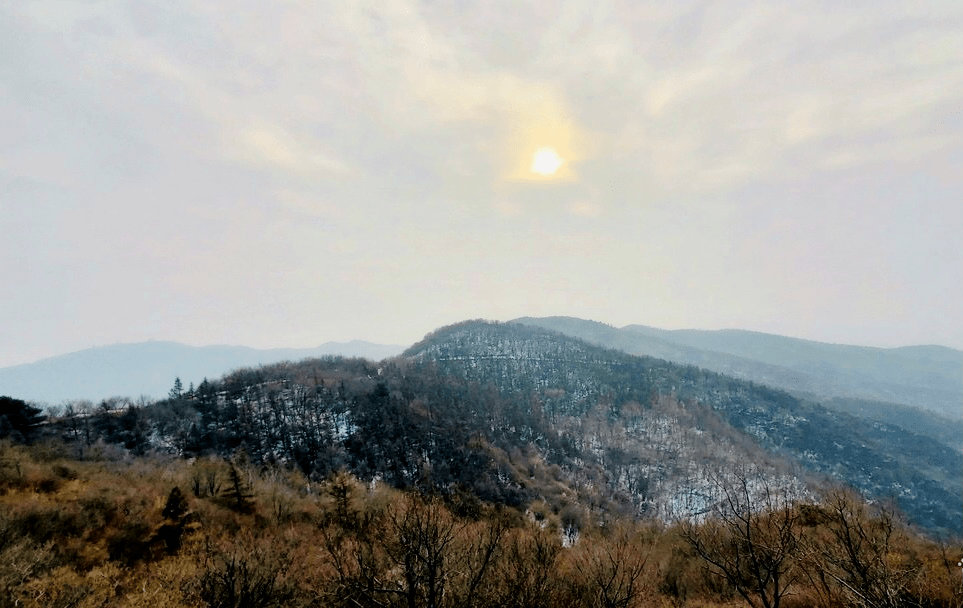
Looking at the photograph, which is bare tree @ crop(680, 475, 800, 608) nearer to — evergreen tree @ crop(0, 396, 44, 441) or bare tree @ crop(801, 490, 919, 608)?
bare tree @ crop(801, 490, 919, 608)

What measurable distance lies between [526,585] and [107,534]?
33995mm

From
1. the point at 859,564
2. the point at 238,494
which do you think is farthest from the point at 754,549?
the point at 238,494

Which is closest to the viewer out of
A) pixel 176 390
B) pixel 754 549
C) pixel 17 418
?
pixel 754 549

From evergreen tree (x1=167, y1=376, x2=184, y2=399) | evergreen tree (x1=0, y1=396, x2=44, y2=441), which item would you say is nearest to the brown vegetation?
evergreen tree (x1=0, y1=396, x2=44, y2=441)

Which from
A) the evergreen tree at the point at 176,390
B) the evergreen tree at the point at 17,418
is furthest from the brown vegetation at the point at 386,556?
the evergreen tree at the point at 176,390

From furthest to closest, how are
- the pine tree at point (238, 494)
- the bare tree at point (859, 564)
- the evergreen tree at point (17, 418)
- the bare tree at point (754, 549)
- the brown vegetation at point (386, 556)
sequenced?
the evergreen tree at point (17, 418) < the pine tree at point (238, 494) < the brown vegetation at point (386, 556) < the bare tree at point (754, 549) < the bare tree at point (859, 564)

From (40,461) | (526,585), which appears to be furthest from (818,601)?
(40,461)

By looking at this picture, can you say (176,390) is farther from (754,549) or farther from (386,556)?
(754,549)

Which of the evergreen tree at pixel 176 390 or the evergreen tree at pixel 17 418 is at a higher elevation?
the evergreen tree at pixel 17 418

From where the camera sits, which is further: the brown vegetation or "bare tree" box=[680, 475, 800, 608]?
the brown vegetation

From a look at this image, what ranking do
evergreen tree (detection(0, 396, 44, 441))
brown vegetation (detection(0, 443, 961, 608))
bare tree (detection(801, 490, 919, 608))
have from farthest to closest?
1. evergreen tree (detection(0, 396, 44, 441))
2. brown vegetation (detection(0, 443, 961, 608))
3. bare tree (detection(801, 490, 919, 608))

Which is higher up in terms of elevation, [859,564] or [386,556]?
[859,564]

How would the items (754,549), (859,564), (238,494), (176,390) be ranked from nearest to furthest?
(859,564) → (754,549) → (238,494) → (176,390)

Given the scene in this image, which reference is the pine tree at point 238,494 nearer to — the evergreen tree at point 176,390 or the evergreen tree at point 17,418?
the evergreen tree at point 17,418
